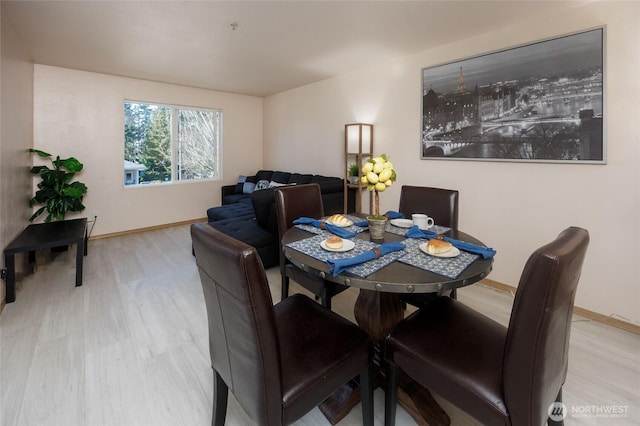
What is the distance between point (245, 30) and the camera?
107 inches

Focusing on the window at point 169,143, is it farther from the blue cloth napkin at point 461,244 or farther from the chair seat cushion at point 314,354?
the blue cloth napkin at point 461,244

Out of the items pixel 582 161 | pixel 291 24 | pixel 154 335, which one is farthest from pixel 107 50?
pixel 582 161

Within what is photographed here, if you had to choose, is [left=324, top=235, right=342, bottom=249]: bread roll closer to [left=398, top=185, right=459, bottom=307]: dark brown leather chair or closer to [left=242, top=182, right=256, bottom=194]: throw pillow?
[left=398, top=185, right=459, bottom=307]: dark brown leather chair

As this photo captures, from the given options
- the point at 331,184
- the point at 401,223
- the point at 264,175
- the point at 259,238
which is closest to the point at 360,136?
the point at 331,184

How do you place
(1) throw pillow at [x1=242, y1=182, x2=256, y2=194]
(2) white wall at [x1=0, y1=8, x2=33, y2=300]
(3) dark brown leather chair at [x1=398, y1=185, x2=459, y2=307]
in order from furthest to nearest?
(1) throw pillow at [x1=242, y1=182, x2=256, y2=194] → (2) white wall at [x1=0, y1=8, x2=33, y2=300] → (3) dark brown leather chair at [x1=398, y1=185, x2=459, y2=307]

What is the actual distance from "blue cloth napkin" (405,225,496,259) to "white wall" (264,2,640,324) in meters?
1.47

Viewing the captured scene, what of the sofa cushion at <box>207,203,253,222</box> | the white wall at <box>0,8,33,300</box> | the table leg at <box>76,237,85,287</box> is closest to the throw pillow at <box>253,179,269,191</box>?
the sofa cushion at <box>207,203,253,222</box>

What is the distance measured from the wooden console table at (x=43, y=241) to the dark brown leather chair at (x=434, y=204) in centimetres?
285

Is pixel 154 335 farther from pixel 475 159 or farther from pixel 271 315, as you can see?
pixel 475 159

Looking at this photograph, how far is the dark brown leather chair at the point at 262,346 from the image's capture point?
2.88ft

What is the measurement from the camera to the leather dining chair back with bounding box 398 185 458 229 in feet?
6.79

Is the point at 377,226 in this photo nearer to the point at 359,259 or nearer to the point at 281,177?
the point at 359,259

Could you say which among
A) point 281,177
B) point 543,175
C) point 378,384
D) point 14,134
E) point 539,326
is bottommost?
point 378,384

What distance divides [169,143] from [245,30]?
2.89m
